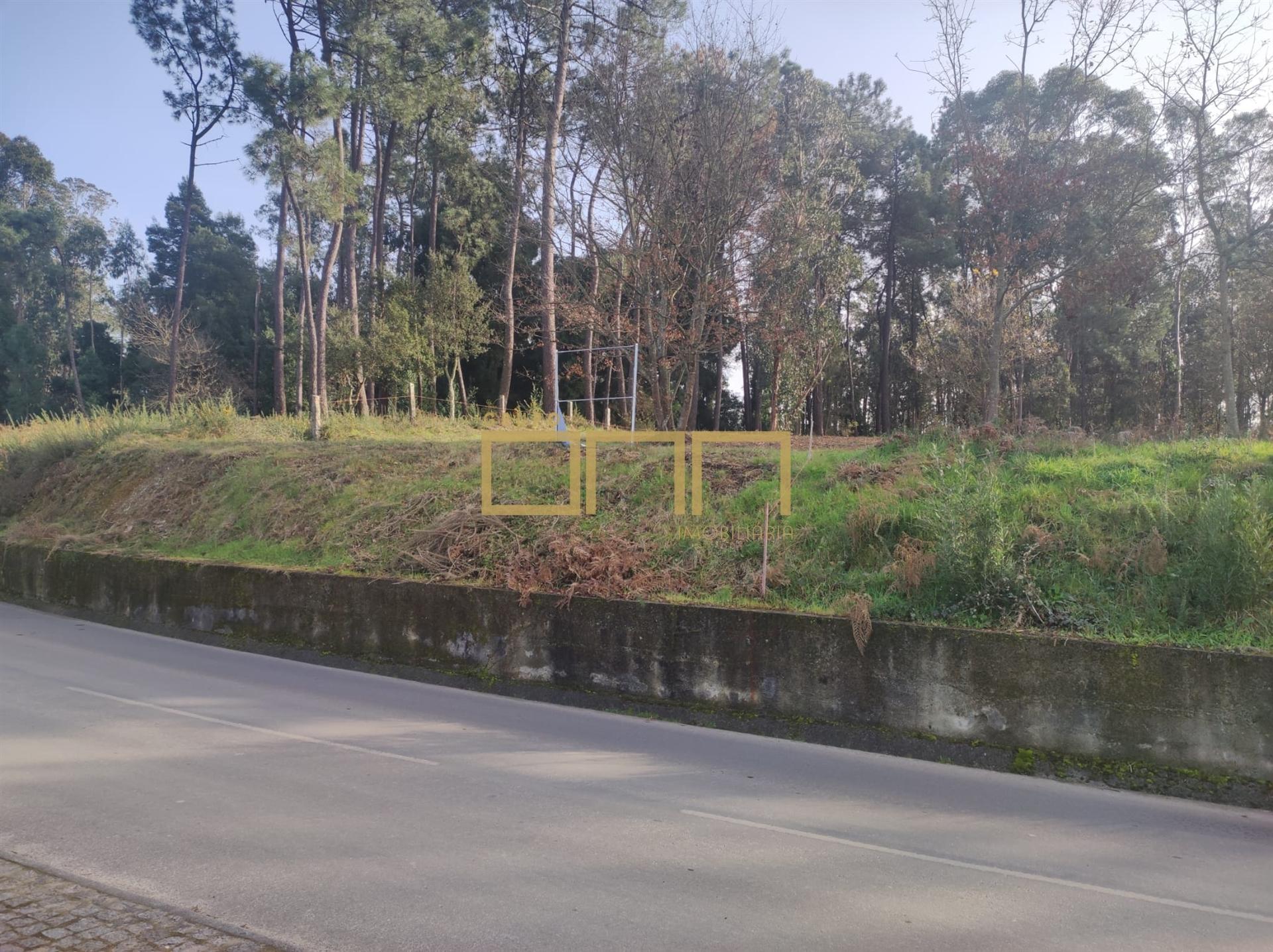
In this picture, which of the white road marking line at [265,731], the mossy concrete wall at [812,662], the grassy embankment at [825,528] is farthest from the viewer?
the grassy embankment at [825,528]

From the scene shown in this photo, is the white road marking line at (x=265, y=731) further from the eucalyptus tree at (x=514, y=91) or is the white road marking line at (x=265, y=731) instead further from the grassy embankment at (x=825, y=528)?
the eucalyptus tree at (x=514, y=91)

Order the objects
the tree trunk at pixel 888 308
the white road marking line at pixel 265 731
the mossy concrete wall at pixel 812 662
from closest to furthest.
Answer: the mossy concrete wall at pixel 812 662
the white road marking line at pixel 265 731
the tree trunk at pixel 888 308

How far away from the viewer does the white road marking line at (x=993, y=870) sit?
4.54 metres

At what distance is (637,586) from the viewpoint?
372 inches

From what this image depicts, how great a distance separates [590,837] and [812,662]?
137 inches

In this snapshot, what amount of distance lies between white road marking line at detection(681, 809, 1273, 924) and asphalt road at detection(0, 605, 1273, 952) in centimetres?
2

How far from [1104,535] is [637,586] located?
4704mm

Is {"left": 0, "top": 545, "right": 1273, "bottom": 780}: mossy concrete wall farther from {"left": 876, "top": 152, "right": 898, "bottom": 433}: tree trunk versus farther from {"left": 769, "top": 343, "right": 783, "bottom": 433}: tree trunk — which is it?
{"left": 876, "top": 152, "right": 898, "bottom": 433}: tree trunk

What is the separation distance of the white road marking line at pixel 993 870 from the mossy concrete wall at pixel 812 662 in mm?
2370

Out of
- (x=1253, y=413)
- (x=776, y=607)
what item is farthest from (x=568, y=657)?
(x=1253, y=413)

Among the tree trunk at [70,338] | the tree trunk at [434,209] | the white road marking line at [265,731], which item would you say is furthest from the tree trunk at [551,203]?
the tree trunk at [70,338]

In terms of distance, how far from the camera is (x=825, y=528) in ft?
32.1

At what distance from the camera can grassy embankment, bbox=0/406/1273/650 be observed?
7578mm

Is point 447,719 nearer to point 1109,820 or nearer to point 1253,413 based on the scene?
point 1109,820
